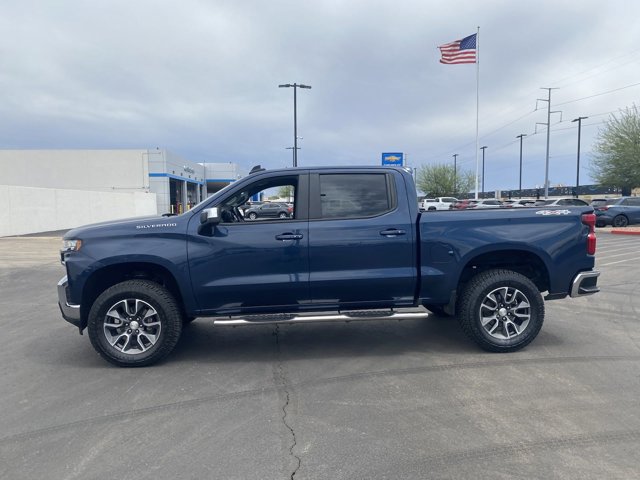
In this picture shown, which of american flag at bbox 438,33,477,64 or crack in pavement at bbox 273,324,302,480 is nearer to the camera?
crack in pavement at bbox 273,324,302,480

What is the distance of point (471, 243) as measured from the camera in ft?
17.4

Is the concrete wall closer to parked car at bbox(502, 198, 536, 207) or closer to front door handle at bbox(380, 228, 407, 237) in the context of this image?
parked car at bbox(502, 198, 536, 207)

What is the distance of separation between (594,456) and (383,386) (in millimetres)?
1778

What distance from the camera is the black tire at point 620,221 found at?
25.2m

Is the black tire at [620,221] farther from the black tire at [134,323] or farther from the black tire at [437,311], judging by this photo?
the black tire at [134,323]

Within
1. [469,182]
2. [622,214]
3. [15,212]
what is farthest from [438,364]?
[469,182]

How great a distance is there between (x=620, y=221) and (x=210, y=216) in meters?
26.4

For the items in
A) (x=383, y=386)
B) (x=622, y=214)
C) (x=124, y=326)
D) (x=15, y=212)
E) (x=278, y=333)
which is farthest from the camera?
(x=622, y=214)

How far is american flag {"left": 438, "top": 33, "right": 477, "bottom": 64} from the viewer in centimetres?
2861

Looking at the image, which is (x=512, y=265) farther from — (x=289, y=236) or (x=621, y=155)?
(x=621, y=155)

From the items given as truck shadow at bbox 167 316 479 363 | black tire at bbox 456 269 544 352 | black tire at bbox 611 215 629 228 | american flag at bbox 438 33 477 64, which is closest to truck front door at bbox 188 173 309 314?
truck shadow at bbox 167 316 479 363

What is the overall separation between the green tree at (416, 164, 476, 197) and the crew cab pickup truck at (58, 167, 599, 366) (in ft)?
245

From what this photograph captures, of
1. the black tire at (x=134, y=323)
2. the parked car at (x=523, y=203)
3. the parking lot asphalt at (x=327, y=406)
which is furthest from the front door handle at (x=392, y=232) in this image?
the black tire at (x=134, y=323)

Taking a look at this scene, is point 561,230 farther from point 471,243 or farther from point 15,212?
point 15,212
